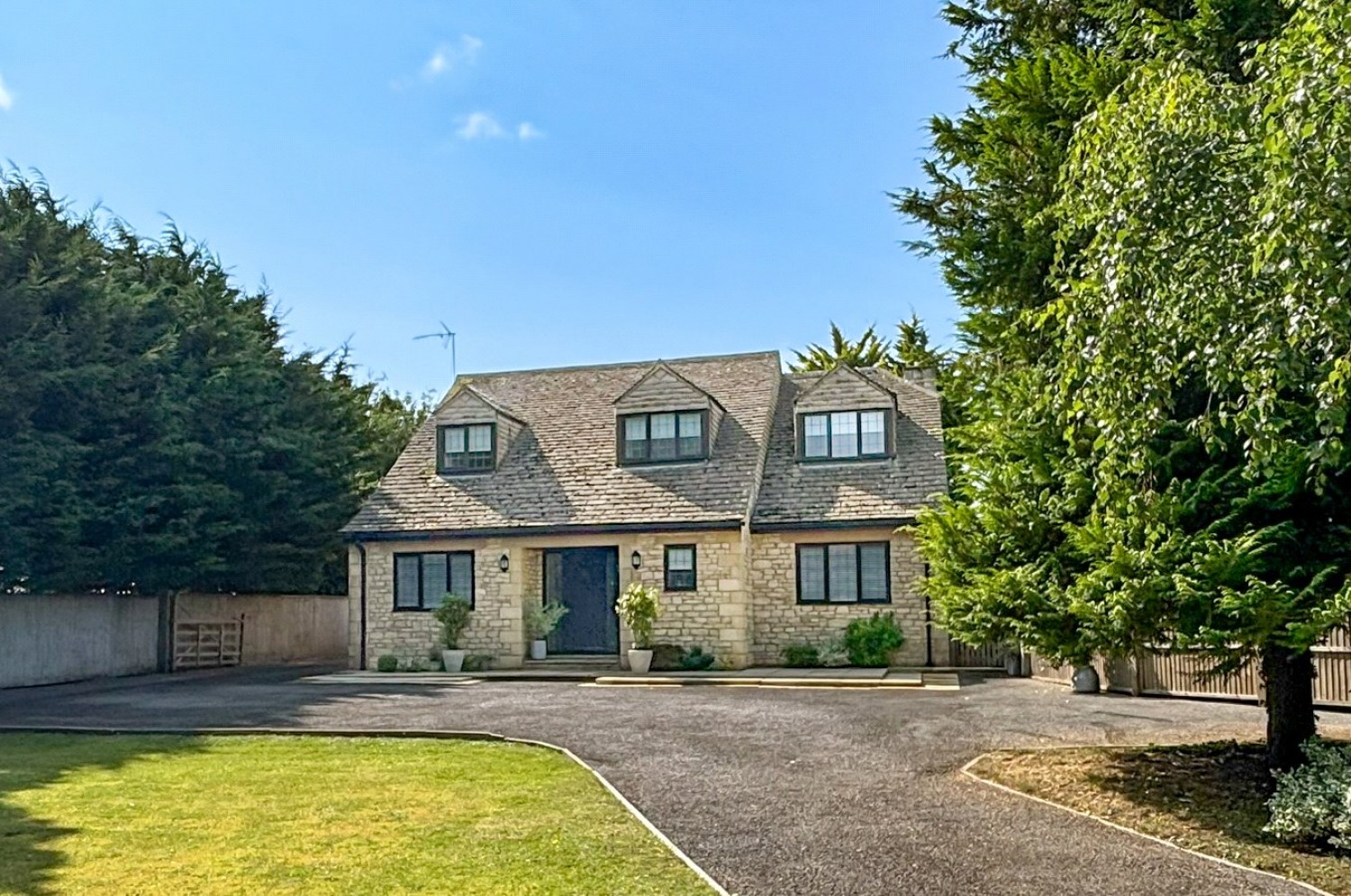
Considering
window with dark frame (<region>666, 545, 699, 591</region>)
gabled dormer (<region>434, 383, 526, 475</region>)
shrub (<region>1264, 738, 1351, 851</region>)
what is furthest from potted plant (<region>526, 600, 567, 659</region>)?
shrub (<region>1264, 738, 1351, 851</region>)

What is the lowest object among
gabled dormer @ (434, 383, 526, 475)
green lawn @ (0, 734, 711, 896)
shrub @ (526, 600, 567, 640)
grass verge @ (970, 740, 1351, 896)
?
grass verge @ (970, 740, 1351, 896)

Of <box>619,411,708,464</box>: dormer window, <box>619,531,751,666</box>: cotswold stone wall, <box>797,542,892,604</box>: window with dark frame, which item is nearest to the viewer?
<box>619,531,751,666</box>: cotswold stone wall

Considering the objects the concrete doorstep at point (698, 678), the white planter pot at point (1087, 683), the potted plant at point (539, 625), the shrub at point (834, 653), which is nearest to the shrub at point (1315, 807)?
the white planter pot at point (1087, 683)

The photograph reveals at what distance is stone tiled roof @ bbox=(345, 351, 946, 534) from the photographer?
2262 cm

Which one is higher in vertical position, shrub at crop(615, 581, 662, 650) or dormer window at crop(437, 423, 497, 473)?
dormer window at crop(437, 423, 497, 473)

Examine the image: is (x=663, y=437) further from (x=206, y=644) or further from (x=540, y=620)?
(x=206, y=644)

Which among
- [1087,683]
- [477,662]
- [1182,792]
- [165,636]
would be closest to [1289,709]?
[1182,792]

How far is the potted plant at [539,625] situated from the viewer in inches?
927

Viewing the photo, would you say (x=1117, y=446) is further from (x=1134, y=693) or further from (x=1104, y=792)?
(x=1134, y=693)

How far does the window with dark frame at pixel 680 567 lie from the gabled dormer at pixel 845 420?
11.4ft

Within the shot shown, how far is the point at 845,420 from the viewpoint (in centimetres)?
2389

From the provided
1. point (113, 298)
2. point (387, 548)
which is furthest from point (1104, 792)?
point (113, 298)

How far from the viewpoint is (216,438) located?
24406mm

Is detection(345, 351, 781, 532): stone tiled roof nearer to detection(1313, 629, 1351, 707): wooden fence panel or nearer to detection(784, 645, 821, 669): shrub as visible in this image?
detection(784, 645, 821, 669): shrub
